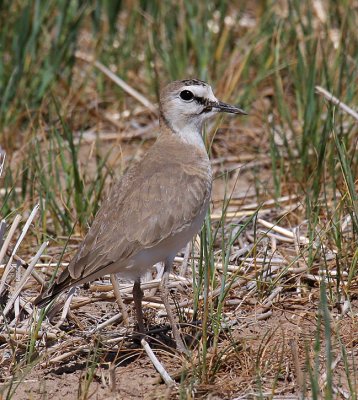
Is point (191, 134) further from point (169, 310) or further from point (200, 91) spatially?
point (169, 310)

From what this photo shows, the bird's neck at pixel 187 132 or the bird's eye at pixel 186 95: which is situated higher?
the bird's eye at pixel 186 95

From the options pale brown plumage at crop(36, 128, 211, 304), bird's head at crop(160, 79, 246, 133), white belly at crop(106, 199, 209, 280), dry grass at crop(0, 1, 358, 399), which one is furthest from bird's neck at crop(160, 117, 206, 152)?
white belly at crop(106, 199, 209, 280)

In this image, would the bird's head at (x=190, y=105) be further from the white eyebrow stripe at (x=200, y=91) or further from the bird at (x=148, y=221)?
the bird at (x=148, y=221)

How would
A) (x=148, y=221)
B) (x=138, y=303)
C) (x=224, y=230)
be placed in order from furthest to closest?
(x=224, y=230)
(x=138, y=303)
(x=148, y=221)

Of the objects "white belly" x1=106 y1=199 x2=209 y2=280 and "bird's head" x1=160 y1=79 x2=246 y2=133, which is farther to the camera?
"bird's head" x1=160 y1=79 x2=246 y2=133

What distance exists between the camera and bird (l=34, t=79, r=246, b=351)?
3957 mm

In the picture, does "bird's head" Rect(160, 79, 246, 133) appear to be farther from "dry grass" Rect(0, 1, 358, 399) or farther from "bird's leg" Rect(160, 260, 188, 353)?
"bird's leg" Rect(160, 260, 188, 353)

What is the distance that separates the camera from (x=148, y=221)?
4098mm

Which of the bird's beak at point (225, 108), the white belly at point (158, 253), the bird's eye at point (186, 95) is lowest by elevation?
the white belly at point (158, 253)

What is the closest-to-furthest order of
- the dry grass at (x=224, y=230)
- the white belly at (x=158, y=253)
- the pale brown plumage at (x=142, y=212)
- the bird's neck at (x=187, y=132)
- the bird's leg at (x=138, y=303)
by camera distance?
the dry grass at (x=224, y=230) → the pale brown plumage at (x=142, y=212) → the white belly at (x=158, y=253) → the bird's leg at (x=138, y=303) → the bird's neck at (x=187, y=132)

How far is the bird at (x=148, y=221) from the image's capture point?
396 centimetres

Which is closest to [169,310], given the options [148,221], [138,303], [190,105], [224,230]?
[138,303]

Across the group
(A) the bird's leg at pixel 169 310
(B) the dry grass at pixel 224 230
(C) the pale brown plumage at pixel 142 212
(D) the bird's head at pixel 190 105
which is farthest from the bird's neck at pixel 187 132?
(A) the bird's leg at pixel 169 310

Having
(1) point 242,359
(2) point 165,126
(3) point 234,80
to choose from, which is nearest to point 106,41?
(3) point 234,80
